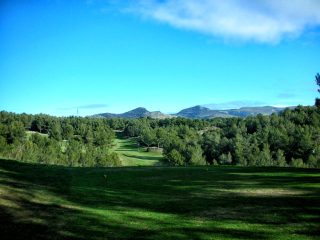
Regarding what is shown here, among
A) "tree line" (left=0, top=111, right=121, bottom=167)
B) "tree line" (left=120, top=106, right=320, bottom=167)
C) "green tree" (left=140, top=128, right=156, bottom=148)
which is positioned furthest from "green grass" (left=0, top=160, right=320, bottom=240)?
"green tree" (left=140, top=128, right=156, bottom=148)

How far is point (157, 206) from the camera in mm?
20969

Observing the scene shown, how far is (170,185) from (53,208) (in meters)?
10.8

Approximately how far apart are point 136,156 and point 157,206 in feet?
456

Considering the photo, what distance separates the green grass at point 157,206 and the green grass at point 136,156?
345 ft

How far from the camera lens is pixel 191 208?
2045 cm

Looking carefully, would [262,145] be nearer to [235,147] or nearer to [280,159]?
[235,147]

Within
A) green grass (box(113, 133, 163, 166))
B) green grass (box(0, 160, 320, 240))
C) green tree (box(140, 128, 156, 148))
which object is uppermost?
green tree (box(140, 128, 156, 148))

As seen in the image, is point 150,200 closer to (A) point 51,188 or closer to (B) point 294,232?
(A) point 51,188

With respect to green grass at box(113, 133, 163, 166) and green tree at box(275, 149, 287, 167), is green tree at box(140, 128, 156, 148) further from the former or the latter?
green tree at box(275, 149, 287, 167)

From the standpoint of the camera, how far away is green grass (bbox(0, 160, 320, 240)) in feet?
51.4

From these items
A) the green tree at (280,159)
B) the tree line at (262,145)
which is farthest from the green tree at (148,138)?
the green tree at (280,159)

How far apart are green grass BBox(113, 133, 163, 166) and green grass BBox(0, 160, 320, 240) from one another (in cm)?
10505

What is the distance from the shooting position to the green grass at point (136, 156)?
463 ft

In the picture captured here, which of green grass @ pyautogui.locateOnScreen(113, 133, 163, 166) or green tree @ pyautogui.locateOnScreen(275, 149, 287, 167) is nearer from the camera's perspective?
green tree @ pyautogui.locateOnScreen(275, 149, 287, 167)
